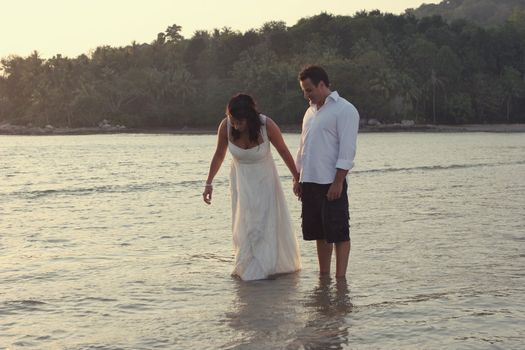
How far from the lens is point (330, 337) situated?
5.08 m

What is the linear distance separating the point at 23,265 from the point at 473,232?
18.7ft

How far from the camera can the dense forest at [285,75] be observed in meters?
111

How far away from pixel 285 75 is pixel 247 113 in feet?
346

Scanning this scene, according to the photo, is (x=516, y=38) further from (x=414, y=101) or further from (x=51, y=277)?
(x=51, y=277)

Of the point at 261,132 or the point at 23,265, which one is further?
the point at 23,265

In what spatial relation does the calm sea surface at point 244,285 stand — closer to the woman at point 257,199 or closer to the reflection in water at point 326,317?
the reflection in water at point 326,317

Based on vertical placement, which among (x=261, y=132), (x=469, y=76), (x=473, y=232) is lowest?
(x=473, y=232)

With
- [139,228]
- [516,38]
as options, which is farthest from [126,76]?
[139,228]

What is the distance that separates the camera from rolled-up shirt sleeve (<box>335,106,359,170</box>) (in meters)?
6.30

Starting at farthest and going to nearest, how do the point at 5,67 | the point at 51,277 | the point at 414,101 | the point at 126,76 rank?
the point at 5,67 < the point at 126,76 < the point at 414,101 < the point at 51,277

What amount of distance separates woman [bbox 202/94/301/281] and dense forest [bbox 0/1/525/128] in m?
100

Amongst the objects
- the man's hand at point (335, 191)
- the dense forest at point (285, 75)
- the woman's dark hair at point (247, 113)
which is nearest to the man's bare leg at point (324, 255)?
the man's hand at point (335, 191)

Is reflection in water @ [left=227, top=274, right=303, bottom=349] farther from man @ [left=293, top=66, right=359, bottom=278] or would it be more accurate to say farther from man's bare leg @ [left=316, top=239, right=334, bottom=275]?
man @ [left=293, top=66, right=359, bottom=278]

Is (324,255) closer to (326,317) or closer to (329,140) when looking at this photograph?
(329,140)
